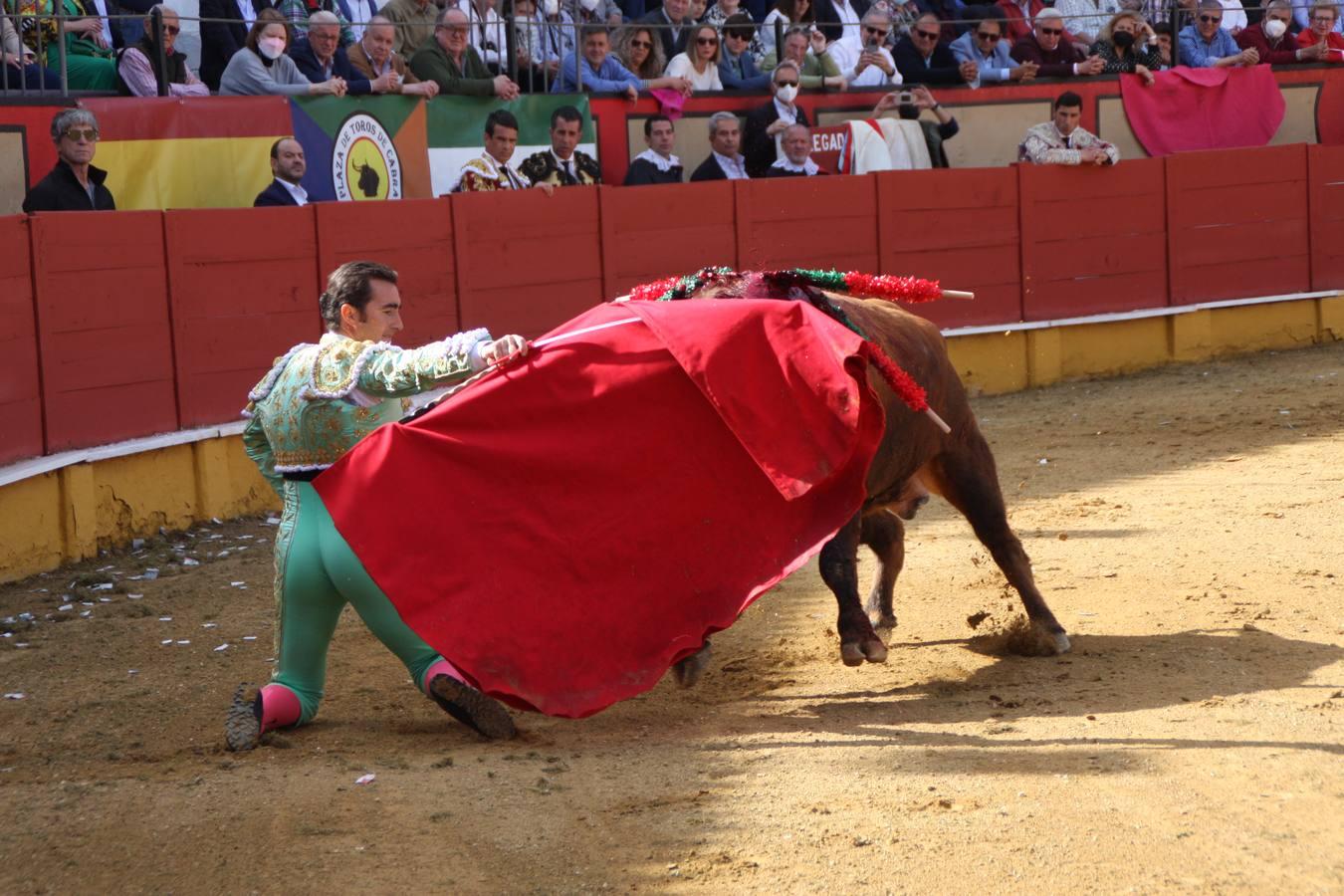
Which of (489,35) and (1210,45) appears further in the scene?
(1210,45)

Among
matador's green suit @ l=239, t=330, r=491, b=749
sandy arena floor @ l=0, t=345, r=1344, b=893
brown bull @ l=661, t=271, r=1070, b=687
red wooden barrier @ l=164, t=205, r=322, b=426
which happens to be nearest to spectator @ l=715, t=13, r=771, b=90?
red wooden barrier @ l=164, t=205, r=322, b=426

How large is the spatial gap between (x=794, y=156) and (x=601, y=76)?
1.21m

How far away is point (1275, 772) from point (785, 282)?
5.70 ft

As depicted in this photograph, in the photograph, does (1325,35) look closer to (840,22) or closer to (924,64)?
(924,64)

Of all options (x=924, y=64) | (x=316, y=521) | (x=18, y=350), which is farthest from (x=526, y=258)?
(x=316, y=521)

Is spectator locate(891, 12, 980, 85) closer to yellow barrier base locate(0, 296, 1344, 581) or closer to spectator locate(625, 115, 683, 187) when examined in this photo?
yellow barrier base locate(0, 296, 1344, 581)

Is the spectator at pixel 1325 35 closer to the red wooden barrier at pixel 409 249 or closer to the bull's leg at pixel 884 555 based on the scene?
the red wooden barrier at pixel 409 249

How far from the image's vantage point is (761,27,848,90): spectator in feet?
34.1

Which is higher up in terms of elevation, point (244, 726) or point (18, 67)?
point (18, 67)

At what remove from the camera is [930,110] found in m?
10.8

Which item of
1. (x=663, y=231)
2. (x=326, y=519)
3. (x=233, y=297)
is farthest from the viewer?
(x=663, y=231)

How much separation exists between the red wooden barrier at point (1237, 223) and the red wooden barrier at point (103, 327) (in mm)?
6894

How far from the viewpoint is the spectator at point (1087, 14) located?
12.5m

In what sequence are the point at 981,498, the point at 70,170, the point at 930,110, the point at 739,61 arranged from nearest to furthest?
the point at 981,498
the point at 70,170
the point at 739,61
the point at 930,110
